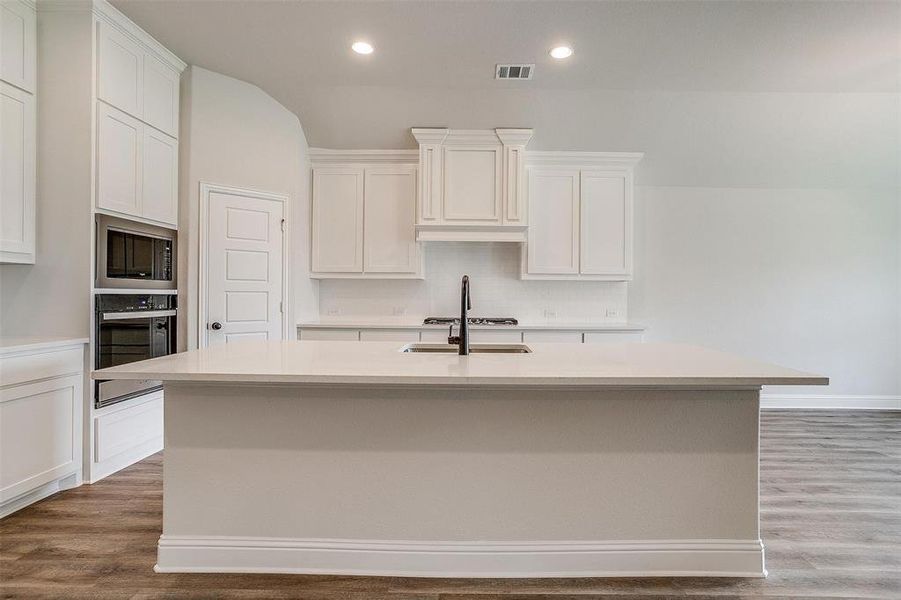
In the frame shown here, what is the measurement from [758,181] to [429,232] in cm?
343

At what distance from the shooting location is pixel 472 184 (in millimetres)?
4270

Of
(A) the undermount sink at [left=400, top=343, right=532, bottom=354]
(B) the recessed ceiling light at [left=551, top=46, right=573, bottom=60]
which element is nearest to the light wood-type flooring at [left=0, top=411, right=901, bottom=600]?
(A) the undermount sink at [left=400, top=343, right=532, bottom=354]

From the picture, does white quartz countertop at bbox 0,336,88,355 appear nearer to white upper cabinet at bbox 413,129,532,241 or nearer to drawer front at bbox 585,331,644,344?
white upper cabinet at bbox 413,129,532,241

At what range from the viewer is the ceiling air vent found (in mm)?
3506

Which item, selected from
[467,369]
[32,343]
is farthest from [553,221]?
[32,343]

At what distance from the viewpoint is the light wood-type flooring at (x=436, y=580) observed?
1.79m

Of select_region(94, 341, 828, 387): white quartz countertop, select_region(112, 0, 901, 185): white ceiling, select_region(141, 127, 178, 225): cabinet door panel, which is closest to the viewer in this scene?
select_region(94, 341, 828, 387): white quartz countertop

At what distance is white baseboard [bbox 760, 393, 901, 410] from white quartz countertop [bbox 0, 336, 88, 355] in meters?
5.83

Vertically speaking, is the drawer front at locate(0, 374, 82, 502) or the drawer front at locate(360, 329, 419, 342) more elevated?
the drawer front at locate(360, 329, 419, 342)

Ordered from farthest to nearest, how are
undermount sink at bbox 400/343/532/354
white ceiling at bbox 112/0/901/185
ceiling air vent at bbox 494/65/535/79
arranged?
ceiling air vent at bbox 494/65/535/79 < white ceiling at bbox 112/0/901/185 < undermount sink at bbox 400/343/532/354

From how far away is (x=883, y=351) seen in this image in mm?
4824

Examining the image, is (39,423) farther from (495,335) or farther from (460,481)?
(495,335)

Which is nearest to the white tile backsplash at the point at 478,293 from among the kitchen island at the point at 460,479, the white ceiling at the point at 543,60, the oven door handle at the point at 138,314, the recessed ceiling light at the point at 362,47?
the white ceiling at the point at 543,60

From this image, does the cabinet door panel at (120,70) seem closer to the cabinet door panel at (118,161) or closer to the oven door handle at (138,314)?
the cabinet door panel at (118,161)
